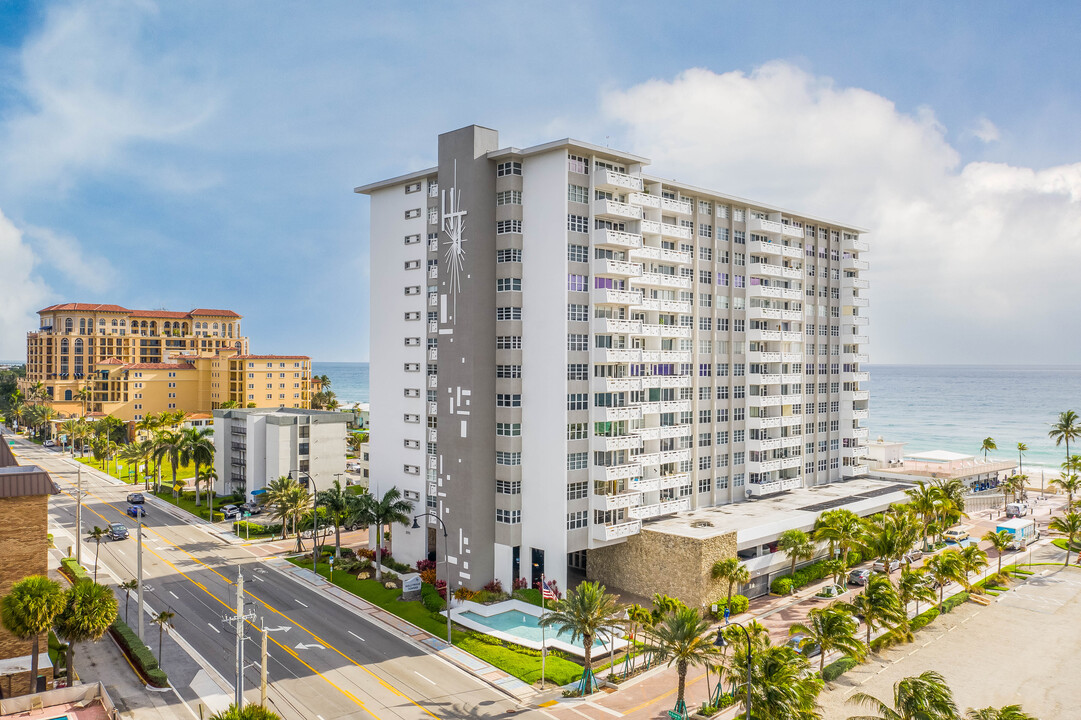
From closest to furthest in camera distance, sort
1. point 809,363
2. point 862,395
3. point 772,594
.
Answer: point 772,594 < point 809,363 < point 862,395

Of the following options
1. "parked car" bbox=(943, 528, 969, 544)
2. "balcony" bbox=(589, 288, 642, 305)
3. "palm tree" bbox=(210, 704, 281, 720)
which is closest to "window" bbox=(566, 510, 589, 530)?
"balcony" bbox=(589, 288, 642, 305)

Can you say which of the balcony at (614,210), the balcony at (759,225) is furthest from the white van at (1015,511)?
the balcony at (614,210)

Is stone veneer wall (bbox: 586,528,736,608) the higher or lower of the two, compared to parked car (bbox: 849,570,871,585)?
higher

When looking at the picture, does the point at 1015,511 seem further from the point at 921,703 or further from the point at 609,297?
the point at 921,703

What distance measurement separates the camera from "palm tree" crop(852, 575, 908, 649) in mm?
48969

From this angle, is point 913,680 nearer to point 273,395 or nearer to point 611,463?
point 611,463

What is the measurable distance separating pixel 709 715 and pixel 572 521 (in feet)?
70.8

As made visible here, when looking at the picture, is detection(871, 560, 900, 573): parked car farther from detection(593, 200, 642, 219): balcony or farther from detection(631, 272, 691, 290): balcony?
detection(593, 200, 642, 219): balcony

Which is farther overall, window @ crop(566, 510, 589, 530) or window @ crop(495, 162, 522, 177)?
window @ crop(495, 162, 522, 177)

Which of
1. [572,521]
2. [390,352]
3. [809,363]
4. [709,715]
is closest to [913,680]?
[709,715]

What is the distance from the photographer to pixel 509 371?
63.4 meters

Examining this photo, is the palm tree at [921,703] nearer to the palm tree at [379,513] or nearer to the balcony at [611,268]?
the balcony at [611,268]

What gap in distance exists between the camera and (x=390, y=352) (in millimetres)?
74938

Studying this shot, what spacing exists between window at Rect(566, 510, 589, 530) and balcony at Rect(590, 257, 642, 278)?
2088 centimetres
